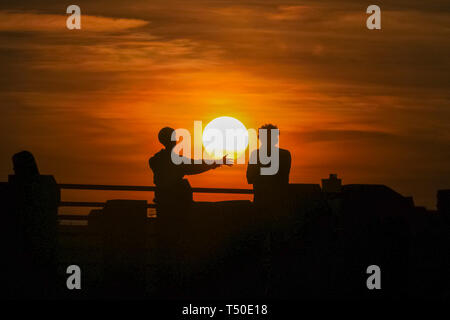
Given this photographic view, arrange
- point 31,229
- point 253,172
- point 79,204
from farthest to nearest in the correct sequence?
1. point 79,204
2. point 253,172
3. point 31,229

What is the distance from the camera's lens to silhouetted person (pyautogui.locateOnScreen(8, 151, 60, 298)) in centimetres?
1548

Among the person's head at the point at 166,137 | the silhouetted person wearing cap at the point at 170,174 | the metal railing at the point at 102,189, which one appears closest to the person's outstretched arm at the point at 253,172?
the silhouetted person wearing cap at the point at 170,174

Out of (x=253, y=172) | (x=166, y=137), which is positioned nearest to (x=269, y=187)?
(x=253, y=172)

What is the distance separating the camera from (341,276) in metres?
16.0

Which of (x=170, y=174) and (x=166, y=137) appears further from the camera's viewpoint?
(x=166, y=137)

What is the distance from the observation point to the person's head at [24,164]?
15.5m

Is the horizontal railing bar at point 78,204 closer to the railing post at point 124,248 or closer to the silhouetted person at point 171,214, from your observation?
the railing post at point 124,248

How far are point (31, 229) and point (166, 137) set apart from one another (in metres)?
2.19

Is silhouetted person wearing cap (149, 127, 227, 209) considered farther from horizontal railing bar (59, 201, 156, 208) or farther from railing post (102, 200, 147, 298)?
horizontal railing bar (59, 201, 156, 208)

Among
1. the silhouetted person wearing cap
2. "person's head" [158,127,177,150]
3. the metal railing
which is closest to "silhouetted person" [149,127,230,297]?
the silhouetted person wearing cap

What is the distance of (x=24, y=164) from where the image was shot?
1550 centimetres

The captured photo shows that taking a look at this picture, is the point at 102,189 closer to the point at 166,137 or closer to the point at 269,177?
the point at 166,137
